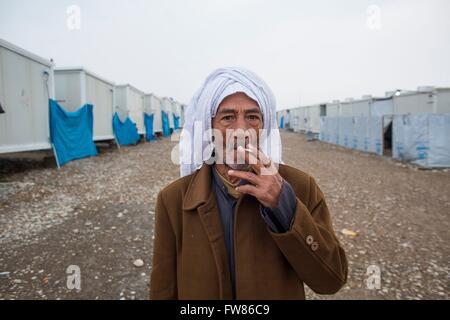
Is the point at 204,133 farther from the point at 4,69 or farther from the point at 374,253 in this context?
the point at 4,69

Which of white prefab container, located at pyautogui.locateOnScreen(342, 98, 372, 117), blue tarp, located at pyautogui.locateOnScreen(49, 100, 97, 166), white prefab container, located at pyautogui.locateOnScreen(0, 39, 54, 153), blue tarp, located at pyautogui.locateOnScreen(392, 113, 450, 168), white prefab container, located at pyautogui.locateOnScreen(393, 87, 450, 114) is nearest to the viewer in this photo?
white prefab container, located at pyautogui.locateOnScreen(0, 39, 54, 153)

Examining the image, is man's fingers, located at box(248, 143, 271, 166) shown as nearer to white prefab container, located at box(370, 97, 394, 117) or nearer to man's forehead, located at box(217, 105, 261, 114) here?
man's forehead, located at box(217, 105, 261, 114)

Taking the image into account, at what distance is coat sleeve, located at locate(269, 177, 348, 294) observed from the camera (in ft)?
3.78

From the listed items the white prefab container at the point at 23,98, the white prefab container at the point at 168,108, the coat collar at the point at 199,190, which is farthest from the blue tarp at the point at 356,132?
the white prefab container at the point at 168,108

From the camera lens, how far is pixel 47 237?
424 cm

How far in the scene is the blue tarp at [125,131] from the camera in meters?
15.9

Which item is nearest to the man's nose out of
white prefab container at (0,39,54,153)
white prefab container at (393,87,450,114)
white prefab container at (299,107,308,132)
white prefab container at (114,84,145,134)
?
white prefab container at (0,39,54,153)

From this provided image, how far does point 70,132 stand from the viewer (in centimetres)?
1025

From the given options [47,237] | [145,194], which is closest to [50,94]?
[145,194]

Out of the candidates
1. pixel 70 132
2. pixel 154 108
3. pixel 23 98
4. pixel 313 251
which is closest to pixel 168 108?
pixel 154 108

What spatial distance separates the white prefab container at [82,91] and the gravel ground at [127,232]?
4.00 metres

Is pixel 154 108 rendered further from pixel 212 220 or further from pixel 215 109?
pixel 212 220

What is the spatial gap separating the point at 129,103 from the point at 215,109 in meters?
17.9
